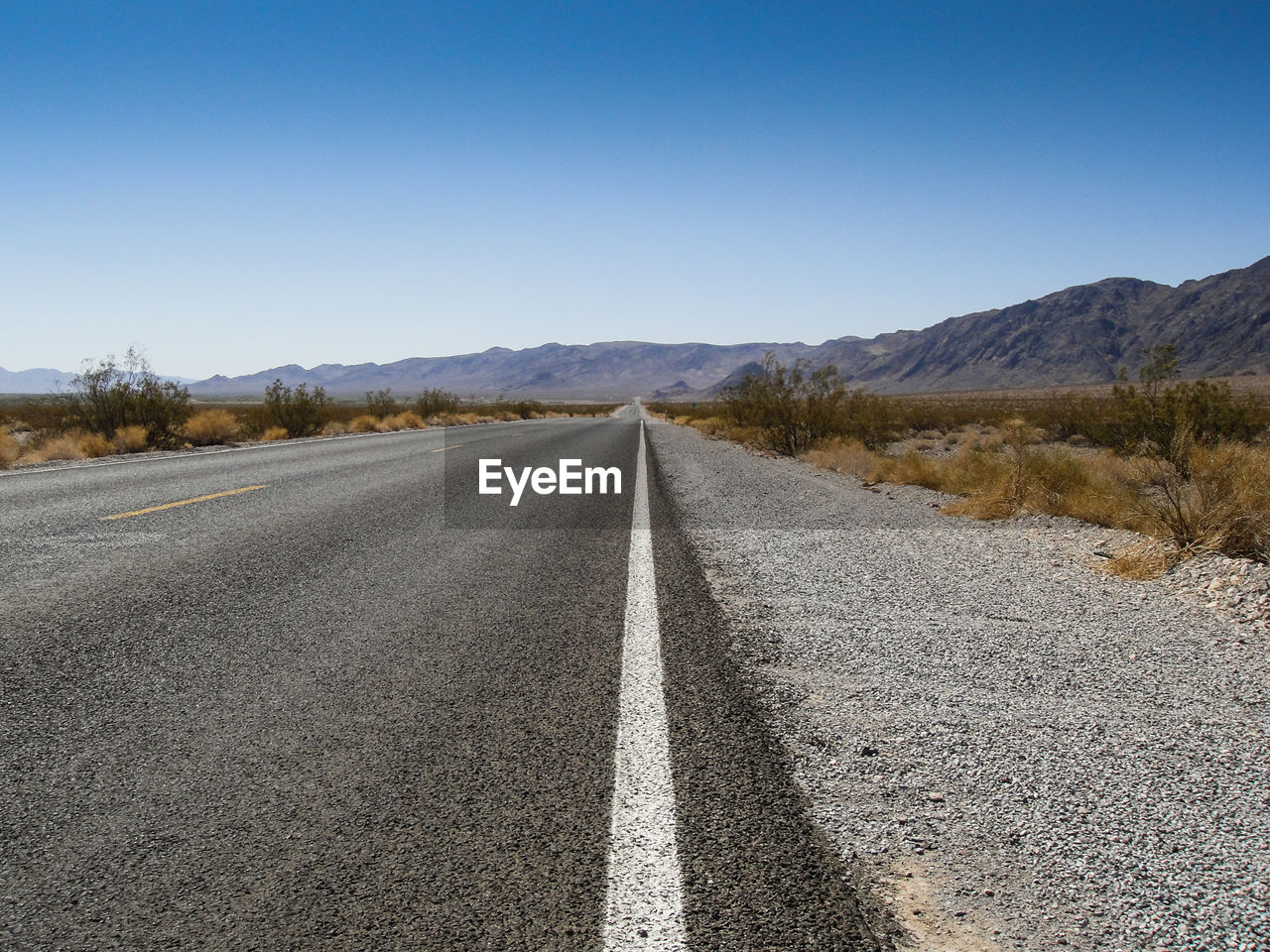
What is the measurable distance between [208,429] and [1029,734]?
71.4 ft

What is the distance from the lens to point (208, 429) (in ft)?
67.6

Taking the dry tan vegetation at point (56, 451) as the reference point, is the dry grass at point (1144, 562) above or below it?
below

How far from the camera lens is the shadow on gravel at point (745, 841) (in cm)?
189

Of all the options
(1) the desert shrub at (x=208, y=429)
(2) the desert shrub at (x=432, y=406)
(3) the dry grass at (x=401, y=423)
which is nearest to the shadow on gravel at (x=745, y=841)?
(1) the desert shrub at (x=208, y=429)

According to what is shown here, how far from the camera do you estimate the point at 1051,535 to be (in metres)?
7.24

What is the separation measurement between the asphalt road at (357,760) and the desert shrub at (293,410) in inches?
805

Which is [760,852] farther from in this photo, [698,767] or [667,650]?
[667,650]

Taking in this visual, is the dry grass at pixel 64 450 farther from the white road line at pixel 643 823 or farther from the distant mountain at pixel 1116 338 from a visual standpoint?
the distant mountain at pixel 1116 338

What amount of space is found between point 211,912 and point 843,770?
1.91m

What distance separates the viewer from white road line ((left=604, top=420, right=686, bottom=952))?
1897 millimetres

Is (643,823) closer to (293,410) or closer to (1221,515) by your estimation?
(1221,515)

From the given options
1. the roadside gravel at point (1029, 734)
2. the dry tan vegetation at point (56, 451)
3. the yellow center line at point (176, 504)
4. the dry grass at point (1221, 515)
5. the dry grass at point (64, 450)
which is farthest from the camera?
the dry grass at point (64, 450)

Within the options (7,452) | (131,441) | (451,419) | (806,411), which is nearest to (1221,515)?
(806,411)

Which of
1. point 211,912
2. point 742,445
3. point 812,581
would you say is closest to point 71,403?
point 742,445
